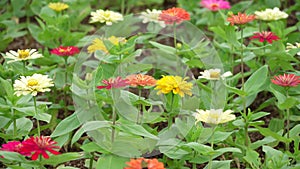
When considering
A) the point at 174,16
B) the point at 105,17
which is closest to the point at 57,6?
the point at 105,17

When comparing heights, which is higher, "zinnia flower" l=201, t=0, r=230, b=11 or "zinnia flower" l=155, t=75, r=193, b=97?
"zinnia flower" l=201, t=0, r=230, b=11

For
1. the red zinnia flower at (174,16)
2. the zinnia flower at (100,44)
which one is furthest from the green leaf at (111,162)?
the red zinnia flower at (174,16)

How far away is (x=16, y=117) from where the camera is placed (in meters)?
1.66

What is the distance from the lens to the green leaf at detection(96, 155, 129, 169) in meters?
1.48

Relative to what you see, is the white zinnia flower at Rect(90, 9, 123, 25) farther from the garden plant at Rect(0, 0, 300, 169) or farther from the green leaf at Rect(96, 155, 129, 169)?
the green leaf at Rect(96, 155, 129, 169)

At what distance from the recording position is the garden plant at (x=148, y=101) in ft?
5.02

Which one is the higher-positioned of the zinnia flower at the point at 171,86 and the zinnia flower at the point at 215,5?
the zinnia flower at the point at 215,5

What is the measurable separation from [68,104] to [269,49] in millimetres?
740

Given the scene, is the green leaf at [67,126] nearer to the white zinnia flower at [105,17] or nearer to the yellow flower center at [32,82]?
the yellow flower center at [32,82]

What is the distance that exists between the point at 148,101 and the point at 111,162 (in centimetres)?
24

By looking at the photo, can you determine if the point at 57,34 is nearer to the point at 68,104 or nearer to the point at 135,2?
the point at 68,104

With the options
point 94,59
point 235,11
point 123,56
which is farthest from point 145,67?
point 235,11

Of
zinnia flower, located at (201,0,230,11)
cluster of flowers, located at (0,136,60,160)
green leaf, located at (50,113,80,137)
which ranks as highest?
zinnia flower, located at (201,0,230,11)

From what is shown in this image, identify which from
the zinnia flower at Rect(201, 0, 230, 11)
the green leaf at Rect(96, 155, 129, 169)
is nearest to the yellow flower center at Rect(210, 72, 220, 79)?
the green leaf at Rect(96, 155, 129, 169)
